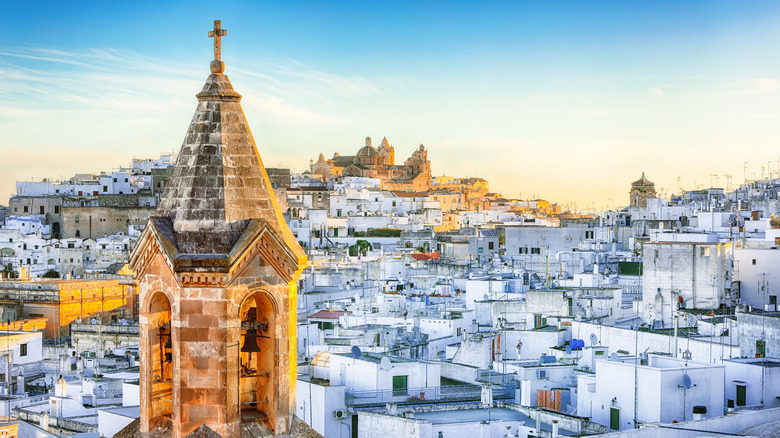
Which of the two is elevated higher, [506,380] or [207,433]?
[207,433]

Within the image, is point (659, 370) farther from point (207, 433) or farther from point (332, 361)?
point (207, 433)

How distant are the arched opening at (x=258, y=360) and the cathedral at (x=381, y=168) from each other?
84.4 meters

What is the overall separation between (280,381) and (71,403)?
41.5 ft

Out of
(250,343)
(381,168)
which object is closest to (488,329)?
(250,343)

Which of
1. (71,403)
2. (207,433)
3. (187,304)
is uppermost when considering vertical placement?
(187,304)

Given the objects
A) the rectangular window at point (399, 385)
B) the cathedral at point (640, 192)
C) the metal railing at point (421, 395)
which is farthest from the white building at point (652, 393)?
the cathedral at point (640, 192)

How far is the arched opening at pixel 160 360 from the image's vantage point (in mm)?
7270

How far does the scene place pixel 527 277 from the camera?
3625 centimetres

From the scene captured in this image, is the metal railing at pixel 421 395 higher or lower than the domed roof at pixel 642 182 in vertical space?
lower

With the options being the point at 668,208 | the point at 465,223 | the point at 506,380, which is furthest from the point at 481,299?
the point at 465,223

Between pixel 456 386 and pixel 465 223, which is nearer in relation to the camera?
pixel 456 386

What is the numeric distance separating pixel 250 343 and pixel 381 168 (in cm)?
9314

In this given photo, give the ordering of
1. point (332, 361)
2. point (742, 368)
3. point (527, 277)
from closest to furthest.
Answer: point (742, 368) → point (332, 361) → point (527, 277)

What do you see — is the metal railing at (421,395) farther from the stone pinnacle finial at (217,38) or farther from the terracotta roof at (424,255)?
the terracotta roof at (424,255)
